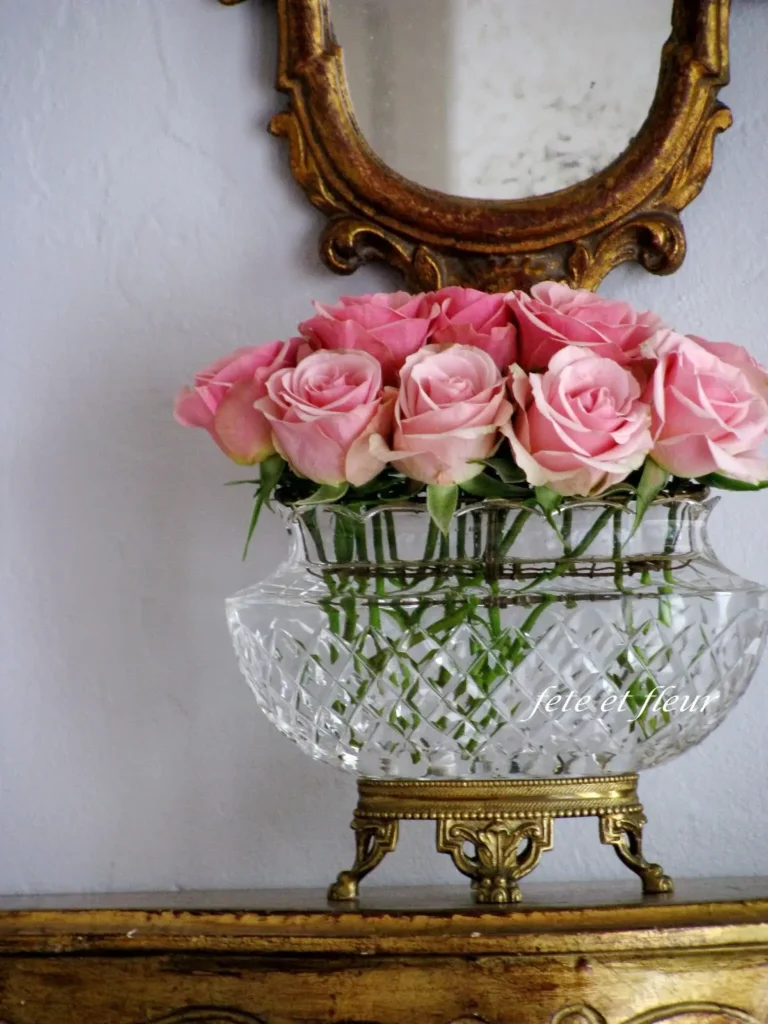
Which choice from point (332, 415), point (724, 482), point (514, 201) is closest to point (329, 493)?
point (332, 415)

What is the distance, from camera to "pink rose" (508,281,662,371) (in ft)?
2.29

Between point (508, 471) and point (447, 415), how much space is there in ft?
0.19

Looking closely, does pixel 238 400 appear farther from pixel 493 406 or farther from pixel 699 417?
pixel 699 417

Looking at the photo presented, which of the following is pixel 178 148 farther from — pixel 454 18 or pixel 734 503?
pixel 734 503

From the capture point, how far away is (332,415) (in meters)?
0.67

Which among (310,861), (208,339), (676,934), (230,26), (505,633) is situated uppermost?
(230,26)

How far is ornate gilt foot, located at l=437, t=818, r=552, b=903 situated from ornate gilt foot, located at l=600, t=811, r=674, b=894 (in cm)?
4

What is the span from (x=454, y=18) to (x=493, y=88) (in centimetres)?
7

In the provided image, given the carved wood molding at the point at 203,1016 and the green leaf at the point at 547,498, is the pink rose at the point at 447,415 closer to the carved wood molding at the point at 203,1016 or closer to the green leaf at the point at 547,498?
the green leaf at the point at 547,498

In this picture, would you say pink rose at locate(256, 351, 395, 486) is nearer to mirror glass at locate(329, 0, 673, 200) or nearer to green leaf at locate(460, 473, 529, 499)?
green leaf at locate(460, 473, 529, 499)

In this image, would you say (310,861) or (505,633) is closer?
(505,633)

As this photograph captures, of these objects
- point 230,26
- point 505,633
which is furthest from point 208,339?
point 505,633

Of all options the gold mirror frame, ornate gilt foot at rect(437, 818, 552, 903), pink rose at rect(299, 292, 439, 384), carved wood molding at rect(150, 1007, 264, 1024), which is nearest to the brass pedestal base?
ornate gilt foot at rect(437, 818, 552, 903)

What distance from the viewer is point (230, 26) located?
996 millimetres
